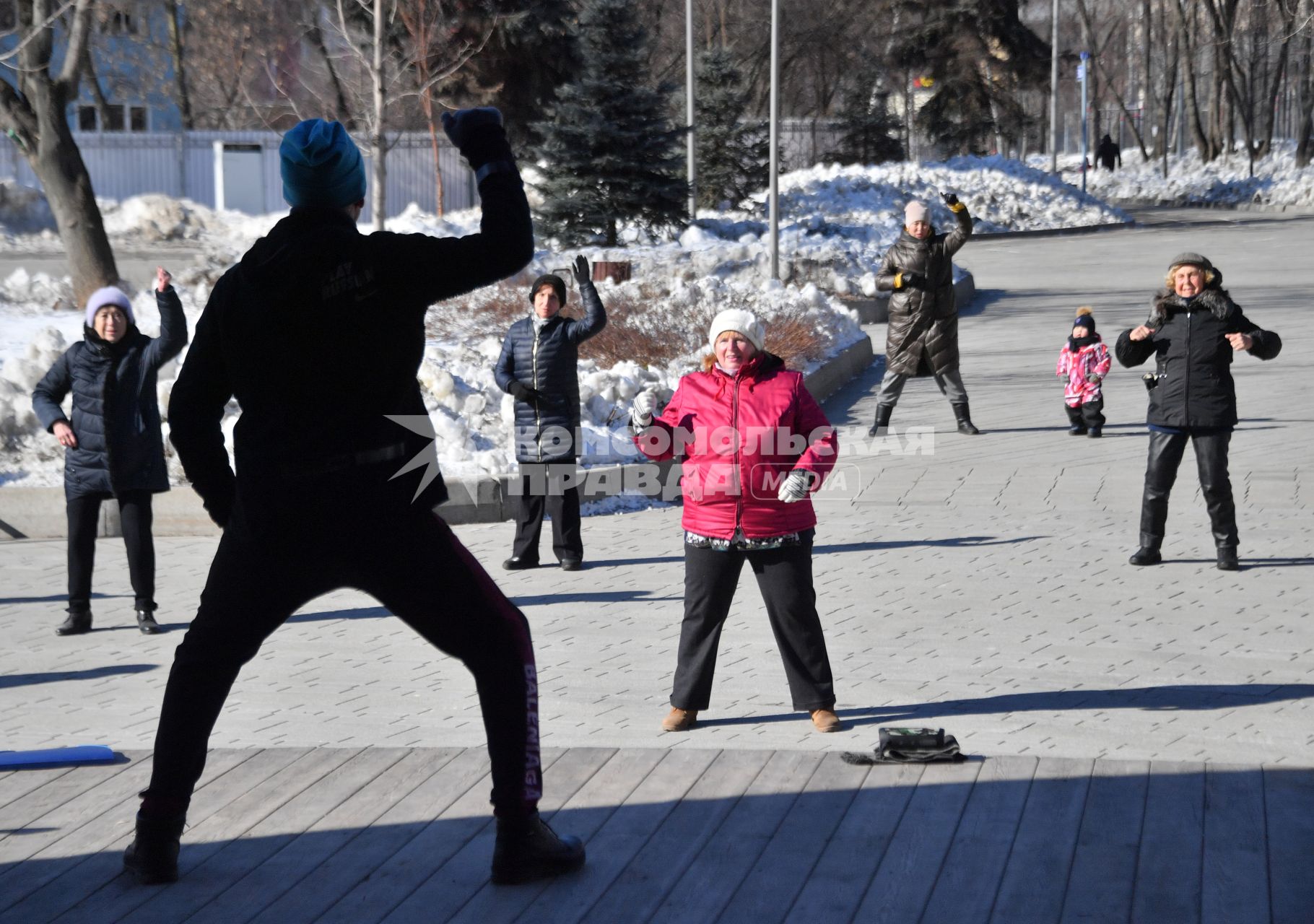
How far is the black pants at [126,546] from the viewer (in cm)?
754

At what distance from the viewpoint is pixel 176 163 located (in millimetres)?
35625

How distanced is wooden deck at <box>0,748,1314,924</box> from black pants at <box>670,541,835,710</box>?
1.34 feet

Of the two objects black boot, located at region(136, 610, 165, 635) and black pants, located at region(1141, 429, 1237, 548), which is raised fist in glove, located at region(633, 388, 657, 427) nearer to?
black boot, located at region(136, 610, 165, 635)

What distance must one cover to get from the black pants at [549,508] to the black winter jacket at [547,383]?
6 centimetres

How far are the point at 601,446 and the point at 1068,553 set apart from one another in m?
3.61

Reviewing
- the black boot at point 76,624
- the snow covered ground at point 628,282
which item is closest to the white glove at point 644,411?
the black boot at point 76,624

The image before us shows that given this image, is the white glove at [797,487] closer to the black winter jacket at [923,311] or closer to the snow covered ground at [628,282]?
the snow covered ground at [628,282]

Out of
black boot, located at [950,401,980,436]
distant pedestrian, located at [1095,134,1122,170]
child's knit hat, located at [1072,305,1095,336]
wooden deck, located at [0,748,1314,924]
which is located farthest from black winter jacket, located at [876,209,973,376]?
distant pedestrian, located at [1095,134,1122,170]

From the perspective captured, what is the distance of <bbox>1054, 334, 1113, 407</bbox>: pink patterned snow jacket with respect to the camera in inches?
486

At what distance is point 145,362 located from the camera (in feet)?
24.7

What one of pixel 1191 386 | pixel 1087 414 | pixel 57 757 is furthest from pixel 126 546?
pixel 1087 414

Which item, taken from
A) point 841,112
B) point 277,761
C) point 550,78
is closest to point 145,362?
point 277,761

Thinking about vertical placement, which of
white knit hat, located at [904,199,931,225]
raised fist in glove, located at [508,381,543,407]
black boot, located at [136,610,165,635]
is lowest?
black boot, located at [136,610,165,635]

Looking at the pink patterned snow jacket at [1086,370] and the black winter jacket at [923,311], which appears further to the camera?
the pink patterned snow jacket at [1086,370]
